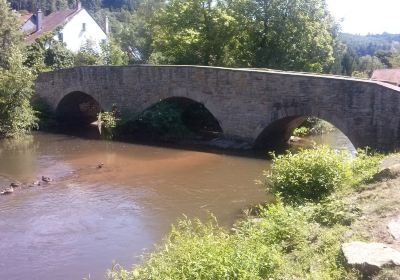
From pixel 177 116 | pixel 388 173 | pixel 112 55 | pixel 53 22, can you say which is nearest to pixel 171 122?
pixel 177 116

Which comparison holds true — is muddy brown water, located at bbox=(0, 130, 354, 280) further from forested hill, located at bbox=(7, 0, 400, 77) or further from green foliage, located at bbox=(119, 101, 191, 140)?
forested hill, located at bbox=(7, 0, 400, 77)

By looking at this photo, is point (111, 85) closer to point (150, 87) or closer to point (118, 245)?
point (150, 87)

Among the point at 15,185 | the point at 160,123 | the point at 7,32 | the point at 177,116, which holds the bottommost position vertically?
the point at 15,185

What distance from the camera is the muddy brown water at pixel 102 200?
9.18 m

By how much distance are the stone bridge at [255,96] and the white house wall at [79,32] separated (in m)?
12.6

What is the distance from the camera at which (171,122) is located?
20.8m

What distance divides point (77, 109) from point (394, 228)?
22.1 metres

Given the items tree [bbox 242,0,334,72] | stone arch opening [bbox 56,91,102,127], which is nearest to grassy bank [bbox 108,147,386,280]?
tree [bbox 242,0,334,72]

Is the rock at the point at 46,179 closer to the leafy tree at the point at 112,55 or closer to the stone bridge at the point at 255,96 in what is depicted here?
the stone bridge at the point at 255,96

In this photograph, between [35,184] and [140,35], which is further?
[140,35]

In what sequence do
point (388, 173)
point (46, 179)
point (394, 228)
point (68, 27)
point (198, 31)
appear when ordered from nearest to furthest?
point (394, 228), point (388, 173), point (46, 179), point (198, 31), point (68, 27)

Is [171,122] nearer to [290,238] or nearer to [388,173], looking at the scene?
[388,173]

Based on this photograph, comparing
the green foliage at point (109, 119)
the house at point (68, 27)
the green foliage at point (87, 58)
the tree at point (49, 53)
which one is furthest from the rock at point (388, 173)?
the house at point (68, 27)

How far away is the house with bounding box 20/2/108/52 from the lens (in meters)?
36.1
